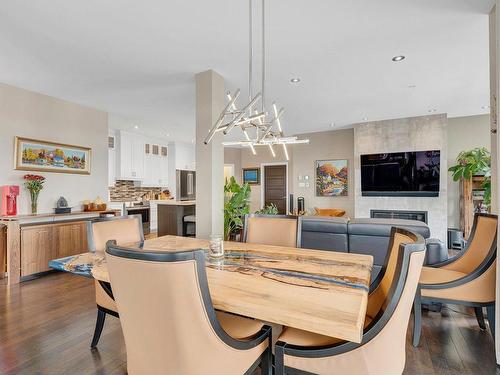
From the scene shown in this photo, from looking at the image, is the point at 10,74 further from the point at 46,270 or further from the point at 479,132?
the point at 479,132

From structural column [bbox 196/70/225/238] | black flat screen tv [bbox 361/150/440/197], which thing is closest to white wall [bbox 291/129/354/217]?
black flat screen tv [bbox 361/150/440/197]

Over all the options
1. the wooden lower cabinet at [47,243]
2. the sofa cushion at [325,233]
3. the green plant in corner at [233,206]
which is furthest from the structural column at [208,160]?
the wooden lower cabinet at [47,243]

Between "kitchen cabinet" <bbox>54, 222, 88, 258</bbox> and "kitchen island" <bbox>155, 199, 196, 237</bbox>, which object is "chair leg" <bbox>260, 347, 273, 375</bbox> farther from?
"kitchen island" <bbox>155, 199, 196, 237</bbox>

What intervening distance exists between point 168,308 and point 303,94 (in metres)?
3.98

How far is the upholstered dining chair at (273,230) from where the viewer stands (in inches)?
86.4

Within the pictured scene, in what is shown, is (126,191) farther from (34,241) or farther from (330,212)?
(330,212)

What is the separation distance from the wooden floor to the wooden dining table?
72cm

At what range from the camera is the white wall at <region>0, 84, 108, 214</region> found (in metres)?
3.66

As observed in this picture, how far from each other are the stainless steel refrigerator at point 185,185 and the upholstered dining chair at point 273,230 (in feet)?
18.9

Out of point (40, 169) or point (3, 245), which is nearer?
point (3, 245)

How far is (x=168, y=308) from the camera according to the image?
898mm

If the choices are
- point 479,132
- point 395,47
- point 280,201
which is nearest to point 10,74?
point 395,47

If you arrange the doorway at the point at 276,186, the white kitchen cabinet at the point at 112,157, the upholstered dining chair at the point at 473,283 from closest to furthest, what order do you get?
the upholstered dining chair at the point at 473,283, the white kitchen cabinet at the point at 112,157, the doorway at the point at 276,186

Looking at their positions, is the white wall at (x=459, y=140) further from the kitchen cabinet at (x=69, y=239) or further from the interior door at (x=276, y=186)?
the kitchen cabinet at (x=69, y=239)
